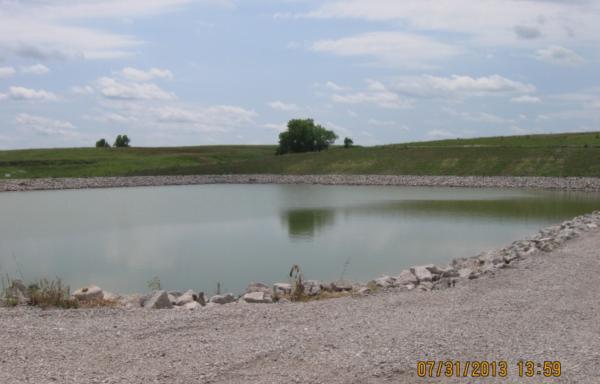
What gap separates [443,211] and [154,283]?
1032 inches

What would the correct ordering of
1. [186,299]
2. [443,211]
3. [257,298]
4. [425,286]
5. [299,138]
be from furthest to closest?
[299,138] < [443,211] < [425,286] < [186,299] < [257,298]

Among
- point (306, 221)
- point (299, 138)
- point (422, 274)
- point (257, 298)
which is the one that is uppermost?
point (299, 138)

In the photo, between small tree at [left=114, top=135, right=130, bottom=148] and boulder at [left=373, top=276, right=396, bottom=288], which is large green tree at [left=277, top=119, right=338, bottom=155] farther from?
boulder at [left=373, top=276, right=396, bottom=288]

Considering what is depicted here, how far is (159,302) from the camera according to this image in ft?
39.6

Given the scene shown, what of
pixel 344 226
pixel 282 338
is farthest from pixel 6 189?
pixel 282 338

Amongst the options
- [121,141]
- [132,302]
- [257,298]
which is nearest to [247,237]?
[132,302]

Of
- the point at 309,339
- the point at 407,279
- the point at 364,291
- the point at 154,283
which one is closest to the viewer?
the point at 309,339

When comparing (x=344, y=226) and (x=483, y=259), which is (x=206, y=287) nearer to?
(x=483, y=259)

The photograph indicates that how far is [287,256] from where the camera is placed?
72.6ft

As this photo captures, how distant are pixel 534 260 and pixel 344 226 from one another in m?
16.0

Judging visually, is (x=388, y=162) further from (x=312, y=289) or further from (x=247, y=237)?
(x=312, y=289)

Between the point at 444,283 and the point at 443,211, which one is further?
the point at 443,211

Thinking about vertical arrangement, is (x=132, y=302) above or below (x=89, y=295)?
below

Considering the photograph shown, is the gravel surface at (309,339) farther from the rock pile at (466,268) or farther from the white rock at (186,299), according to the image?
the rock pile at (466,268)
